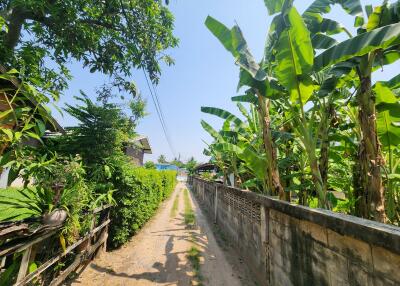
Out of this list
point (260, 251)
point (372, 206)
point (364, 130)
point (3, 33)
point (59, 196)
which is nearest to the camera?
point (372, 206)

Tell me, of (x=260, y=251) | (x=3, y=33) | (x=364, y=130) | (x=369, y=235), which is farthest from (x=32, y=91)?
(x=3, y=33)

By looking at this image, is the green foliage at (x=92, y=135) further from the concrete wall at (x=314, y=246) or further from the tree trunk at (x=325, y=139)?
the tree trunk at (x=325, y=139)

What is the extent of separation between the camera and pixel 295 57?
3123 mm

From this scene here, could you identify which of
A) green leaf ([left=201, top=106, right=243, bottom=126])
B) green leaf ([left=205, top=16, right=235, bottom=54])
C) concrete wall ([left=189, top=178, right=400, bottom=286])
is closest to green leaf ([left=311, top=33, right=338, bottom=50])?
green leaf ([left=205, top=16, right=235, bottom=54])

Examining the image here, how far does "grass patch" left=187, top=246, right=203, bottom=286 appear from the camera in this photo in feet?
15.2

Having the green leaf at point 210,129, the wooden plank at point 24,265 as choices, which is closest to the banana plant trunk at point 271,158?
the green leaf at point 210,129

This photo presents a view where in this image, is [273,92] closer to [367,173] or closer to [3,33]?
[367,173]

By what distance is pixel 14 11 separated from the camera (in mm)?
6219

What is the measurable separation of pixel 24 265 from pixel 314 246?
3.55 metres

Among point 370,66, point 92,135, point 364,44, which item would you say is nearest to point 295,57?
point 364,44

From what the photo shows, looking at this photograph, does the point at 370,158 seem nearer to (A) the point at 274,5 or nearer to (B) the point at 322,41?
(B) the point at 322,41

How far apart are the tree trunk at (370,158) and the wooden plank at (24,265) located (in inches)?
168

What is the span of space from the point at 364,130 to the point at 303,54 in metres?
1.34

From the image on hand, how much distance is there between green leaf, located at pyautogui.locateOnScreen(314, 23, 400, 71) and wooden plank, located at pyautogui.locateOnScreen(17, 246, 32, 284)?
14.8ft
